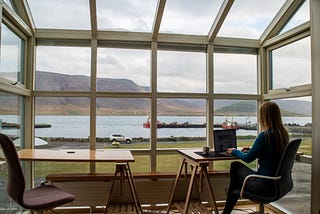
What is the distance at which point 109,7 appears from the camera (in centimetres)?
351

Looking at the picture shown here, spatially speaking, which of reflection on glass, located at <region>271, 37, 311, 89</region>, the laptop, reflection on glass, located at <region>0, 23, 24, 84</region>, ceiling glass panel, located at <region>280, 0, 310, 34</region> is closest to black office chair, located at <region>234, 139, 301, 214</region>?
the laptop

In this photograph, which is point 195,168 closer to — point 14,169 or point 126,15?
point 14,169

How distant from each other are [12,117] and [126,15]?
190 cm

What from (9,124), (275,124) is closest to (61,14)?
(9,124)

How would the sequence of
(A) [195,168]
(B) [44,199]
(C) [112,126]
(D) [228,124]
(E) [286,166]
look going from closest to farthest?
1. (B) [44,199]
2. (E) [286,166]
3. (A) [195,168]
4. (C) [112,126]
5. (D) [228,124]

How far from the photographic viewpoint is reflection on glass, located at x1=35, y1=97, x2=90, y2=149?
12.4ft

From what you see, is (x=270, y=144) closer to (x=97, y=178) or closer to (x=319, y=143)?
(x=319, y=143)

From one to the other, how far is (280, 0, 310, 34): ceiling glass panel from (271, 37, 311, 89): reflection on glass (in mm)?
225

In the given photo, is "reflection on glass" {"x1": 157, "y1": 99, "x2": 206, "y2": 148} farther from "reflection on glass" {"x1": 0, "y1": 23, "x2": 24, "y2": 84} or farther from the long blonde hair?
"reflection on glass" {"x1": 0, "y1": 23, "x2": 24, "y2": 84}

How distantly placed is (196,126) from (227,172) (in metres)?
0.79

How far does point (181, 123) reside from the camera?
404 cm

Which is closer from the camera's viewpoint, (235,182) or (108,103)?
(235,182)

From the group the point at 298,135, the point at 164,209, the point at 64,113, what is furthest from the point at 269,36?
the point at 64,113

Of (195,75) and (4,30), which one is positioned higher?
(4,30)
